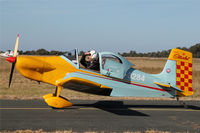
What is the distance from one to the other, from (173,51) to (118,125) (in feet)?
15.0

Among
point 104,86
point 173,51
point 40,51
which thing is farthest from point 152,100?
point 40,51

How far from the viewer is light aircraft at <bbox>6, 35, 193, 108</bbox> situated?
28.6 feet

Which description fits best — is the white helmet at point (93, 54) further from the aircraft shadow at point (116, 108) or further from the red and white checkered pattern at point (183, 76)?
the red and white checkered pattern at point (183, 76)

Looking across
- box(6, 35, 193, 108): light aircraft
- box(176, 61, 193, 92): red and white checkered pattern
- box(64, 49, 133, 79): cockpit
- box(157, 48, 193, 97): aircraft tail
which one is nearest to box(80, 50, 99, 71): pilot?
box(64, 49, 133, 79): cockpit

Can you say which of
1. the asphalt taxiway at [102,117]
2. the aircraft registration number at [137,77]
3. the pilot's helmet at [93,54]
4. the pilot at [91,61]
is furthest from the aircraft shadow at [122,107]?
the pilot's helmet at [93,54]

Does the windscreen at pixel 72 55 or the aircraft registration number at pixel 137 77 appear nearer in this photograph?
the windscreen at pixel 72 55

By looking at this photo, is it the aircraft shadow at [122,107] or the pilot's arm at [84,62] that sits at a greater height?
the pilot's arm at [84,62]

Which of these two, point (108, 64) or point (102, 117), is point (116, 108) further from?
point (108, 64)

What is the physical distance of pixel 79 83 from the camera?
28.0ft

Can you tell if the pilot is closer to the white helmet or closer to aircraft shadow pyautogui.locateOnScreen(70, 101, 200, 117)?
the white helmet

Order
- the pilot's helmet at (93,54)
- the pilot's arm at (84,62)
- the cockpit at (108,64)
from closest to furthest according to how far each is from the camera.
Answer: the cockpit at (108,64)
the pilot's helmet at (93,54)
the pilot's arm at (84,62)

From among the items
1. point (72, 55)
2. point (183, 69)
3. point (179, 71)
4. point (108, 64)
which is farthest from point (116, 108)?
point (183, 69)

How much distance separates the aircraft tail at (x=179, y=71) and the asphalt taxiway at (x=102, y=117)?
1056 millimetres

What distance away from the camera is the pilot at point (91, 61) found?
9.50 meters
